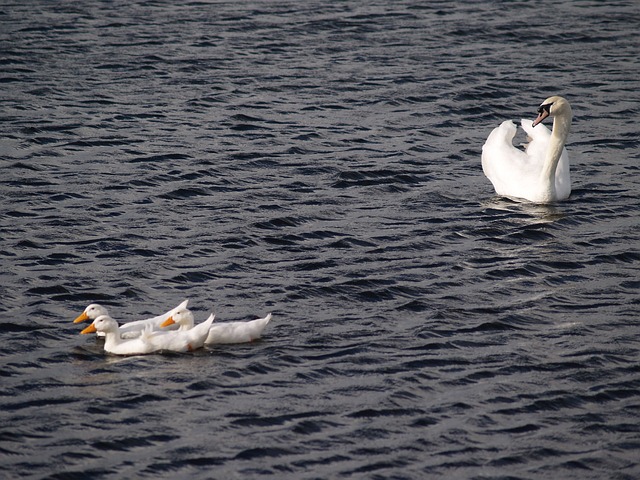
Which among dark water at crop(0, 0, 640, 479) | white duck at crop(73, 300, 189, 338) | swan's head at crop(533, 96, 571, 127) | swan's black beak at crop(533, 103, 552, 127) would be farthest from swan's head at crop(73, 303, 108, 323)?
swan's head at crop(533, 96, 571, 127)

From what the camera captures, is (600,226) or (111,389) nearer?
(111,389)

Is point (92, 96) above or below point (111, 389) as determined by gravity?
above

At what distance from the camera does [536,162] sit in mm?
18812

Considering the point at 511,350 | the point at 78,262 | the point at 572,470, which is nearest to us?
the point at 572,470

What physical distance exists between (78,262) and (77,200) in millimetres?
2636

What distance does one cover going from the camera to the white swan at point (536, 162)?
18.0m

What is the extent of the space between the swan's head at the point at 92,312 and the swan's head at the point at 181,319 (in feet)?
2.27

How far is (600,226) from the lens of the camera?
16766mm

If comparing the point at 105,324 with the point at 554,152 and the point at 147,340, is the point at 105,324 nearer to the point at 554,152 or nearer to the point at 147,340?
the point at 147,340

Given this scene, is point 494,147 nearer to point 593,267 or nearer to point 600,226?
point 600,226

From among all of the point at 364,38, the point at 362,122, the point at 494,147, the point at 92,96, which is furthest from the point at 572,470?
the point at 364,38

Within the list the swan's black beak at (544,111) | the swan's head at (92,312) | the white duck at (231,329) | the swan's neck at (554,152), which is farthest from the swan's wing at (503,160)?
the swan's head at (92,312)

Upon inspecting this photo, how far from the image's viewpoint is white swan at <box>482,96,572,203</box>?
18.0 m

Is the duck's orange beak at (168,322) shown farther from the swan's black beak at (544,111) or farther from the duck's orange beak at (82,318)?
the swan's black beak at (544,111)
